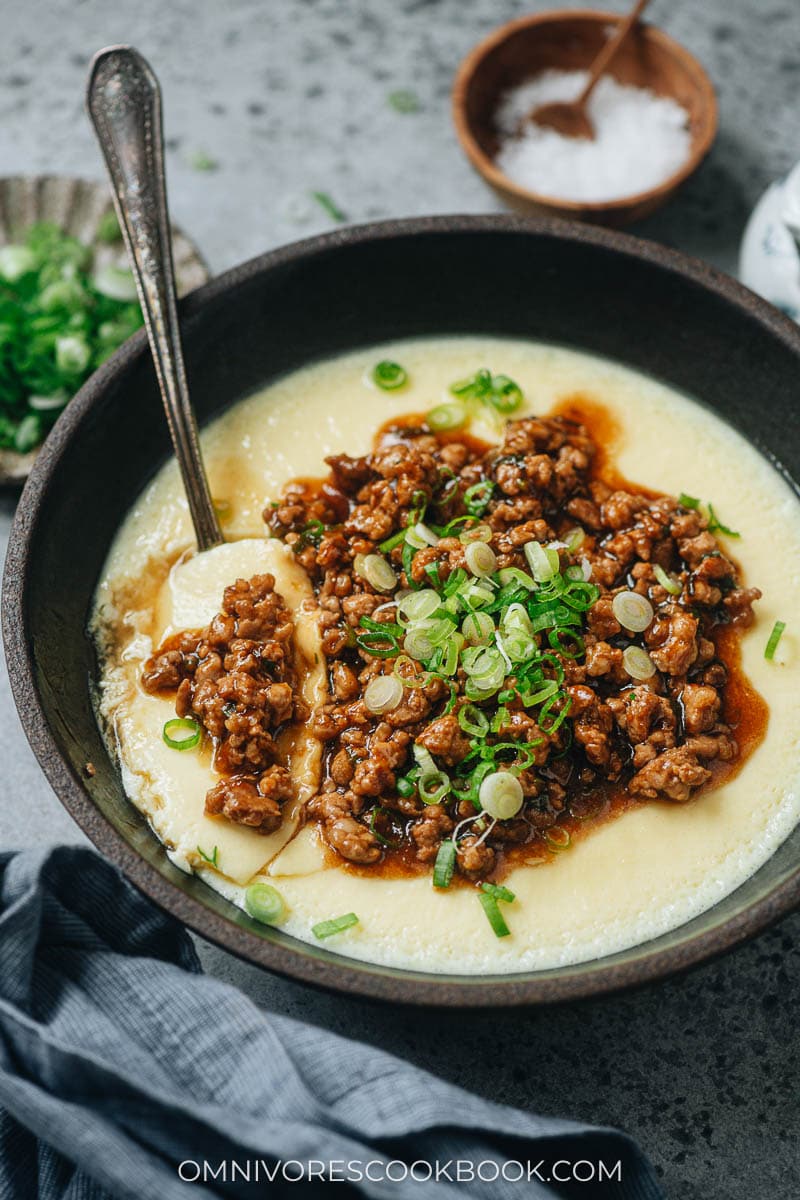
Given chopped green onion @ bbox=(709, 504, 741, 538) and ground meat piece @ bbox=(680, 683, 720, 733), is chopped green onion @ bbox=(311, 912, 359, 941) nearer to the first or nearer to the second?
ground meat piece @ bbox=(680, 683, 720, 733)

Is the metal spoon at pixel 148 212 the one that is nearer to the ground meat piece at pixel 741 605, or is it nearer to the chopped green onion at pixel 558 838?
the chopped green onion at pixel 558 838

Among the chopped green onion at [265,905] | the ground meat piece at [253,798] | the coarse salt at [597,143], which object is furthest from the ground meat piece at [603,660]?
the coarse salt at [597,143]

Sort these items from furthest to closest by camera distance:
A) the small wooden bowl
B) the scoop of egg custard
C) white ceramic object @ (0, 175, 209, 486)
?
white ceramic object @ (0, 175, 209, 486), the small wooden bowl, the scoop of egg custard

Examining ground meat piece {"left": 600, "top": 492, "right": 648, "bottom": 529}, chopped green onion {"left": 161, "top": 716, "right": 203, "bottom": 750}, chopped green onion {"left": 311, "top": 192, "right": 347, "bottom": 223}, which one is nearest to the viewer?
chopped green onion {"left": 161, "top": 716, "right": 203, "bottom": 750}

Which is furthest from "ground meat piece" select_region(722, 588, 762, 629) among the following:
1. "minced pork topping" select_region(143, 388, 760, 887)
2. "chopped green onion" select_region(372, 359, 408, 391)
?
"chopped green onion" select_region(372, 359, 408, 391)

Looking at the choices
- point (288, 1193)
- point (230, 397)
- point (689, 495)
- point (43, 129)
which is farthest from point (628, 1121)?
point (43, 129)

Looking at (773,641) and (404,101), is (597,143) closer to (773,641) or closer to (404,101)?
(404,101)

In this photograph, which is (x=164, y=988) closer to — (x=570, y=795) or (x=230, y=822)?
(x=230, y=822)
